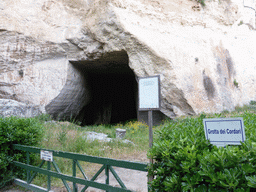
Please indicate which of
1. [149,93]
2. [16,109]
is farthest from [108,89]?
[149,93]

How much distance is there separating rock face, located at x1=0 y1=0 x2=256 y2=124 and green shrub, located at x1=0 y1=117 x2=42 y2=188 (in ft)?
20.4

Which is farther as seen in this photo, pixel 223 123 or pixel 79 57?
pixel 79 57

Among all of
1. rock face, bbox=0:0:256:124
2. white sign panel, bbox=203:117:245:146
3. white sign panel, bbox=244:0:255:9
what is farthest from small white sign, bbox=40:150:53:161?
white sign panel, bbox=244:0:255:9

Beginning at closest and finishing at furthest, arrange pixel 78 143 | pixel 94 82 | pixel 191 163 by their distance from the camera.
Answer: pixel 191 163 → pixel 78 143 → pixel 94 82

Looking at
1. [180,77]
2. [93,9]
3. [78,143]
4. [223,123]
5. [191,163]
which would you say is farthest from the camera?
[93,9]

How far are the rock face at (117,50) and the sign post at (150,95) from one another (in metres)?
7.52

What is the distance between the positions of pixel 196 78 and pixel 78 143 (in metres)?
7.15

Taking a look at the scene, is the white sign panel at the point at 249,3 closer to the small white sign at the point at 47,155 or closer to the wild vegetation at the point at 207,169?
the wild vegetation at the point at 207,169

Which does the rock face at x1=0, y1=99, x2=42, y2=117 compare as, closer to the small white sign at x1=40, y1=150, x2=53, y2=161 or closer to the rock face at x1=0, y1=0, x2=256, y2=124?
the rock face at x1=0, y1=0, x2=256, y2=124

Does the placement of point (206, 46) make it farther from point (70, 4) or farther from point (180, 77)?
point (70, 4)

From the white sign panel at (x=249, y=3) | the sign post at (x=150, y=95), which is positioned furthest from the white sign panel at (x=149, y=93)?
the white sign panel at (x=249, y=3)

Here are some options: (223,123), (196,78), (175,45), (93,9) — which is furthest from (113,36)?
(223,123)

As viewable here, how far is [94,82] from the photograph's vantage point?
49.7 ft

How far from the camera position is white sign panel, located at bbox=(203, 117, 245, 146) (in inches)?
72.3
